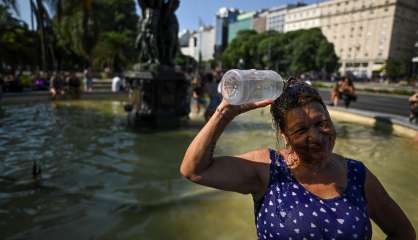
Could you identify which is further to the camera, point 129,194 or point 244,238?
point 129,194

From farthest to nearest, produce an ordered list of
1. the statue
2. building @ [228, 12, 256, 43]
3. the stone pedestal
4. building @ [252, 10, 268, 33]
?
building @ [228, 12, 256, 43]
building @ [252, 10, 268, 33]
the stone pedestal
the statue

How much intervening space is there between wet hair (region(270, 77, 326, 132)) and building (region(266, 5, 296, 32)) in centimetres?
14475

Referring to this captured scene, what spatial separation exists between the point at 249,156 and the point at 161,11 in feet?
28.7

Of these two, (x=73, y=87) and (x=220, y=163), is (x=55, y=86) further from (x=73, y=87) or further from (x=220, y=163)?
(x=220, y=163)

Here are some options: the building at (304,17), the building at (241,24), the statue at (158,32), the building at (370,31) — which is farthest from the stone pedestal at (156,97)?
the building at (241,24)

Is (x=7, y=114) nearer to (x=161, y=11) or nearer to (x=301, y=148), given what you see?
(x=161, y=11)

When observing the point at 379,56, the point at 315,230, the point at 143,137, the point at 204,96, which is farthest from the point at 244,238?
the point at 379,56

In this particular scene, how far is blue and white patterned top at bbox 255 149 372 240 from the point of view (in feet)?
5.77

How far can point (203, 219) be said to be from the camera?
441 cm

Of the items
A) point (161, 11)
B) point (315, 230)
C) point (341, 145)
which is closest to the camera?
point (315, 230)

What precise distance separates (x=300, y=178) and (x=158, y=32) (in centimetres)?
884

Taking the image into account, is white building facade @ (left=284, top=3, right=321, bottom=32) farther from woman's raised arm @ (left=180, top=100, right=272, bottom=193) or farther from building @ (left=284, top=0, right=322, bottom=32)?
woman's raised arm @ (left=180, top=100, right=272, bottom=193)

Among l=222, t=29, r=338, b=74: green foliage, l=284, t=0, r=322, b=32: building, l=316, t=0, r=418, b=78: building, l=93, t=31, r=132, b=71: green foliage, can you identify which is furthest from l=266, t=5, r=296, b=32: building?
l=93, t=31, r=132, b=71: green foliage

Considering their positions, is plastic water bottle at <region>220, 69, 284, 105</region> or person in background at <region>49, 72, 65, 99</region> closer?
plastic water bottle at <region>220, 69, 284, 105</region>
